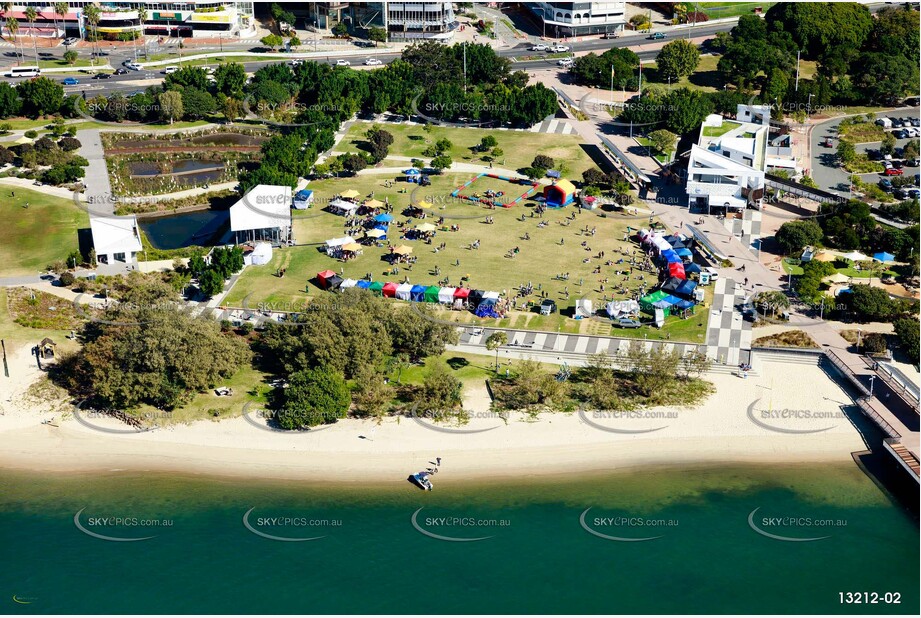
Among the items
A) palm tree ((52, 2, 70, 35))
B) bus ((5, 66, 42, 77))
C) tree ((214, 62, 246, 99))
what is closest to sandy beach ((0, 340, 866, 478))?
tree ((214, 62, 246, 99))

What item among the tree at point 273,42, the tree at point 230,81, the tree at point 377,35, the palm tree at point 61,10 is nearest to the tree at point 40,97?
the tree at point 230,81

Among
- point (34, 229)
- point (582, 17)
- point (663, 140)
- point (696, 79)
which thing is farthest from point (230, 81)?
point (696, 79)

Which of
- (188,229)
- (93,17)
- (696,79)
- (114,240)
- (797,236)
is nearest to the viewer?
(114,240)

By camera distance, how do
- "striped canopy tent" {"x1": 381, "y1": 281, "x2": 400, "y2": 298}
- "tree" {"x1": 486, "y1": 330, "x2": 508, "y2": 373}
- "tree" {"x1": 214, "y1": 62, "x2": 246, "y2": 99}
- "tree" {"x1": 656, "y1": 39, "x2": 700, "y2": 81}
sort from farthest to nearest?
"tree" {"x1": 656, "y1": 39, "x2": 700, "y2": 81} < "tree" {"x1": 214, "y1": 62, "x2": 246, "y2": 99} < "striped canopy tent" {"x1": 381, "y1": 281, "x2": 400, "y2": 298} < "tree" {"x1": 486, "y1": 330, "x2": 508, "y2": 373}

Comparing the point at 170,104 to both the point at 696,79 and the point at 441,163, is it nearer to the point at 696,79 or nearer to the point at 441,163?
the point at 441,163

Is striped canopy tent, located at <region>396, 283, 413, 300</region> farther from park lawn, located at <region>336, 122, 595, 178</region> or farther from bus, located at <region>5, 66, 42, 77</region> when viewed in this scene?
bus, located at <region>5, 66, 42, 77</region>

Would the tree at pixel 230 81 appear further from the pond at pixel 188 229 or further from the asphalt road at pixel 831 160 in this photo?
the asphalt road at pixel 831 160
